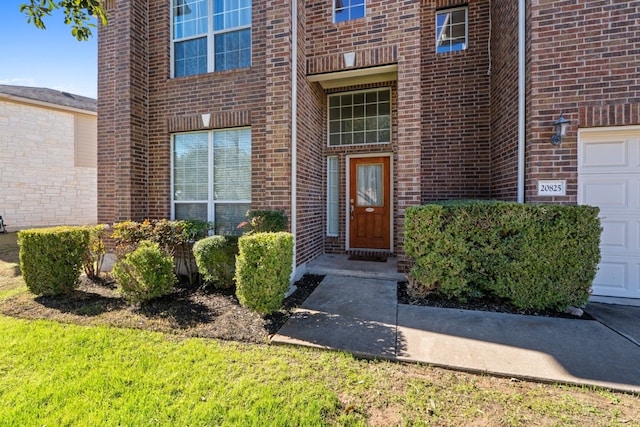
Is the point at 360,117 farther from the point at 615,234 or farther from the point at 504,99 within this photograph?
the point at 615,234

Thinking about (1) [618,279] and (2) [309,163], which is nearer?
(1) [618,279]

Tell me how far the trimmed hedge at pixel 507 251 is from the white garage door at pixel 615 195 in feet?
2.85

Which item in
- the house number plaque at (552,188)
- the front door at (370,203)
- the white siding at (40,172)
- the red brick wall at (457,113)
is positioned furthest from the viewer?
the white siding at (40,172)

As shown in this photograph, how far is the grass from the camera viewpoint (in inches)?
81.0

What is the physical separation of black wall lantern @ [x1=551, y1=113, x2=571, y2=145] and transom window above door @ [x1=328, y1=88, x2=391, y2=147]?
9.80ft

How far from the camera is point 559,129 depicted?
418 cm

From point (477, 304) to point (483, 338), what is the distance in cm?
112

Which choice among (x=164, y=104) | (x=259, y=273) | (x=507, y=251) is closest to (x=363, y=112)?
(x=507, y=251)

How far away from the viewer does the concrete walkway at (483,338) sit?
2.61 metres

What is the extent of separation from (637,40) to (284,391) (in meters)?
6.45

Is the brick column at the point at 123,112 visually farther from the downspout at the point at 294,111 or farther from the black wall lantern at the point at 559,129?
the black wall lantern at the point at 559,129

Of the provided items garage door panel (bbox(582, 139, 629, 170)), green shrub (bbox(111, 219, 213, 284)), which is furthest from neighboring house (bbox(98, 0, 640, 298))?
green shrub (bbox(111, 219, 213, 284))

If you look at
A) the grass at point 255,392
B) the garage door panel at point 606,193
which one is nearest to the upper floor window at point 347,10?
the garage door panel at point 606,193

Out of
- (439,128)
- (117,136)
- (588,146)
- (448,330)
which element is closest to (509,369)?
(448,330)
